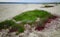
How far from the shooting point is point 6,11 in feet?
4.14

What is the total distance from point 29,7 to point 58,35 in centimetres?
56

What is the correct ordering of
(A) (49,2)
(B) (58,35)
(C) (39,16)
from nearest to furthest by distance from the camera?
(B) (58,35) < (C) (39,16) < (A) (49,2)

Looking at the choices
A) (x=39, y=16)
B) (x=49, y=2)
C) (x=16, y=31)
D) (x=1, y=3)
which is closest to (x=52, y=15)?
(x=39, y=16)

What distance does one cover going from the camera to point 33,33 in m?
0.94

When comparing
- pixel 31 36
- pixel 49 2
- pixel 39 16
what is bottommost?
pixel 31 36

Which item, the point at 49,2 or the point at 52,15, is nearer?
the point at 52,15

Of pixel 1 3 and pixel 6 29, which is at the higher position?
pixel 1 3

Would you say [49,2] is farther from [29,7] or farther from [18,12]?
[18,12]

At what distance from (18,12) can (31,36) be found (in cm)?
42

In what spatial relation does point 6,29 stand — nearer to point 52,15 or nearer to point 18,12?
point 18,12

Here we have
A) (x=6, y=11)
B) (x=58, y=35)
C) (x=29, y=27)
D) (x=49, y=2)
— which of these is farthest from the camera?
(x=49, y=2)

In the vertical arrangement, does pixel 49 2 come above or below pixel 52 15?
above

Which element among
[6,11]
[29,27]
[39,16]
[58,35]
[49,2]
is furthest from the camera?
[49,2]

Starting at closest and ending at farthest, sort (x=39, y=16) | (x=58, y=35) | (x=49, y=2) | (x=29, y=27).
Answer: (x=58, y=35)
(x=29, y=27)
(x=39, y=16)
(x=49, y=2)
